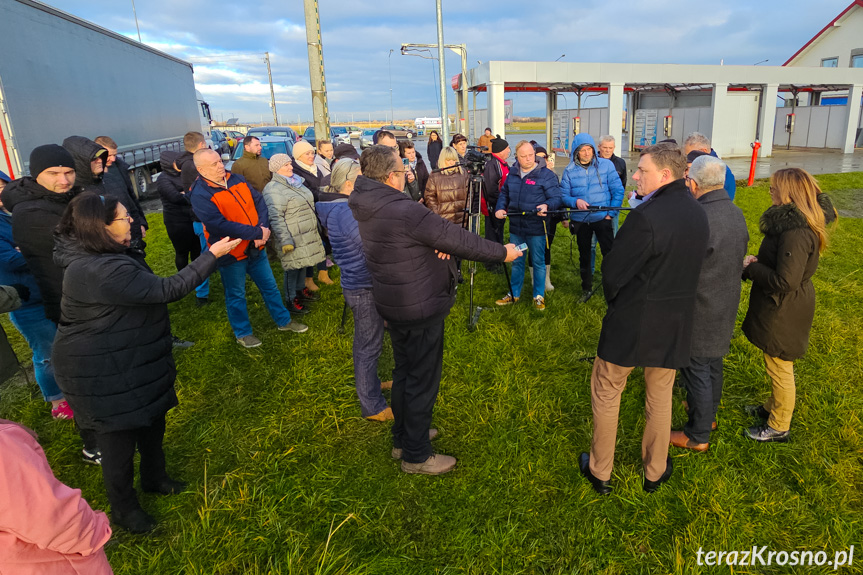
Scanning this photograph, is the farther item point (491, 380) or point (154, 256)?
point (154, 256)

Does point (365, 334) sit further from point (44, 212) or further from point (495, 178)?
point (495, 178)

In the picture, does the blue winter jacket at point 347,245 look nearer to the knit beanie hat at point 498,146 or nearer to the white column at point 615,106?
the knit beanie hat at point 498,146

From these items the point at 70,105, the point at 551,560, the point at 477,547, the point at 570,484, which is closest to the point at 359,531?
the point at 477,547

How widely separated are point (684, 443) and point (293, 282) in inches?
168

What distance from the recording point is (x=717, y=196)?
8.96ft

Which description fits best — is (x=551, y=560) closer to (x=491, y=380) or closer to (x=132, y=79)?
(x=491, y=380)

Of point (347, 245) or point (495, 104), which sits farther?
point (495, 104)

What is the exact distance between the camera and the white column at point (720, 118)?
21984 millimetres

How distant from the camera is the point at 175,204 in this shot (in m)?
5.65

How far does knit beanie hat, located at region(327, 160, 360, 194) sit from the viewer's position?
3695 millimetres

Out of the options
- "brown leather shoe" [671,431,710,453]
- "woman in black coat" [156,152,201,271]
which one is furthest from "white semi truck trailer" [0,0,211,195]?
"brown leather shoe" [671,431,710,453]

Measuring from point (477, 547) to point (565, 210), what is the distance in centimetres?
378

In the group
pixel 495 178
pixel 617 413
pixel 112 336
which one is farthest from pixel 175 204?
pixel 617 413

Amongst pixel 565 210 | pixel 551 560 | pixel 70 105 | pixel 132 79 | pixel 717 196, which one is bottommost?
pixel 551 560
